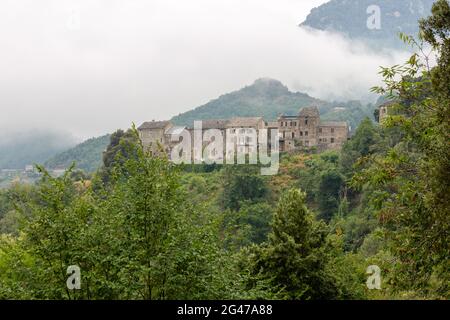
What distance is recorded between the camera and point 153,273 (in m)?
12.3

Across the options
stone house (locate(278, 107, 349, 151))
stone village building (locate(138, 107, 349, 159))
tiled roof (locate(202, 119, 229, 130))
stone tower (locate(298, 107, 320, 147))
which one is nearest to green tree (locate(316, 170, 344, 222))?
stone village building (locate(138, 107, 349, 159))

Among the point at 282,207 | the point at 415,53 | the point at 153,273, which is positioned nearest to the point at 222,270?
the point at 153,273

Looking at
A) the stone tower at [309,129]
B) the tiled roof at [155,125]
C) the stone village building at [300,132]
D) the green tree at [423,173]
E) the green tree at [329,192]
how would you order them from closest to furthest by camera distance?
the green tree at [423,173]
the green tree at [329,192]
the stone village building at [300,132]
the stone tower at [309,129]
the tiled roof at [155,125]

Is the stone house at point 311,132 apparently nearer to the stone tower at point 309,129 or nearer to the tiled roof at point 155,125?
the stone tower at point 309,129

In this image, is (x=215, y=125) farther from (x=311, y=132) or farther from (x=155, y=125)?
(x=311, y=132)

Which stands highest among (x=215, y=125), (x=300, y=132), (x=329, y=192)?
(x=215, y=125)

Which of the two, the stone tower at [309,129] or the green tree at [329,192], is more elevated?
the stone tower at [309,129]

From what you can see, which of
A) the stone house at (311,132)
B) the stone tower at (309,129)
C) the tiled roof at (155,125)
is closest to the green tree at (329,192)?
the stone house at (311,132)

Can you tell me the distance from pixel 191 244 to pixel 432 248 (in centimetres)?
570

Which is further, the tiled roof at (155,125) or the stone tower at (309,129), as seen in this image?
the tiled roof at (155,125)

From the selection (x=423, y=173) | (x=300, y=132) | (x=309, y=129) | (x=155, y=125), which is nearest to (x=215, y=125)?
(x=155, y=125)

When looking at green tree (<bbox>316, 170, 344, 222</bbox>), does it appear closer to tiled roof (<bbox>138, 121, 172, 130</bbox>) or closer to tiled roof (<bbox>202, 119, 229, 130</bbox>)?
tiled roof (<bbox>202, 119, 229, 130</bbox>)
